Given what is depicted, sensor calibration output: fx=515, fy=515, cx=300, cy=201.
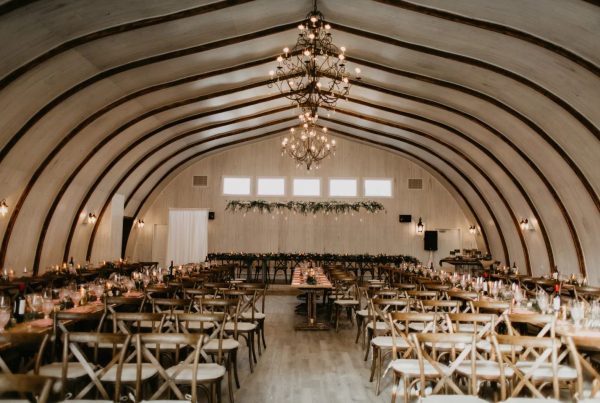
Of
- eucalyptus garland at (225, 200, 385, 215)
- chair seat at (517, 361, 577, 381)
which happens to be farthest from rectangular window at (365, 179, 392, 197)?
chair seat at (517, 361, 577, 381)

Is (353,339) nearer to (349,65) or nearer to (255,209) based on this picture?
(349,65)

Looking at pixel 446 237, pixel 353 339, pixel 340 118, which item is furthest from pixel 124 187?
pixel 446 237

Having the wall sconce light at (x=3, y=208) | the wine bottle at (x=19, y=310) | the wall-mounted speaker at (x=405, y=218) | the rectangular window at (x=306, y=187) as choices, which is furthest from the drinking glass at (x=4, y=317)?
the wall-mounted speaker at (x=405, y=218)

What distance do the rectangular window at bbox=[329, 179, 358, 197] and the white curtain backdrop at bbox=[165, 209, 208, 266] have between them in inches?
204

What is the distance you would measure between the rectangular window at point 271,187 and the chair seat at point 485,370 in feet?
53.8

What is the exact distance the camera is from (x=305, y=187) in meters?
21.0

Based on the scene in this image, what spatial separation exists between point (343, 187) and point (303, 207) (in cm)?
188

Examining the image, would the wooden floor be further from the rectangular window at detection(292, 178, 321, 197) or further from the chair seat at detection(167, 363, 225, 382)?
the rectangular window at detection(292, 178, 321, 197)

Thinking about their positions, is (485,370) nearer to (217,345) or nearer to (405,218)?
(217,345)

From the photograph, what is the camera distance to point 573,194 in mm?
12164

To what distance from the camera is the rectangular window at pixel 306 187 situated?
20922mm

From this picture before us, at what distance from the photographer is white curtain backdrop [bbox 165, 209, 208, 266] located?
792 inches

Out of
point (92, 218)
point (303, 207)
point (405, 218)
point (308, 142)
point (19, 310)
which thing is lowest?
point (19, 310)

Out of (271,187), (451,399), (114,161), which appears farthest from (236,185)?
(451,399)
